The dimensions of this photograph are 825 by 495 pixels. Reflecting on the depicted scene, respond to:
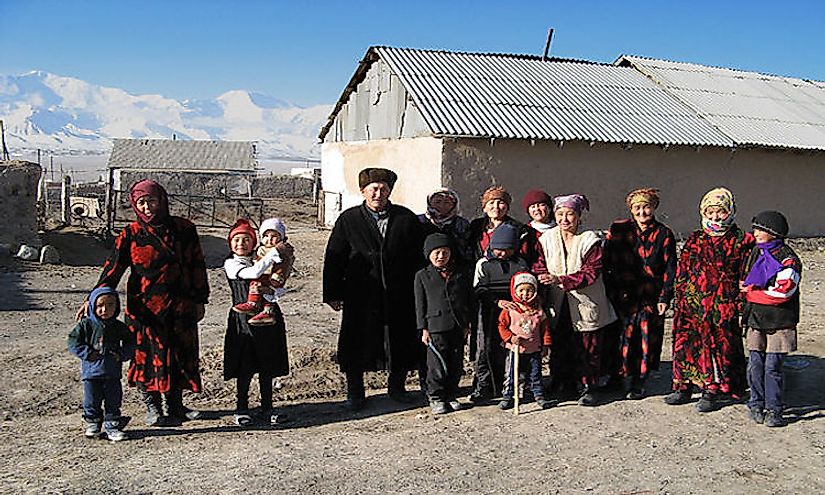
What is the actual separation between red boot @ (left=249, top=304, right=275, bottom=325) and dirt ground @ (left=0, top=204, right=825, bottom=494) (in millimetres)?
690

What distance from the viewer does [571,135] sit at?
46.9ft

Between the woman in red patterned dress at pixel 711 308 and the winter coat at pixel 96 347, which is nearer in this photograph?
the winter coat at pixel 96 347

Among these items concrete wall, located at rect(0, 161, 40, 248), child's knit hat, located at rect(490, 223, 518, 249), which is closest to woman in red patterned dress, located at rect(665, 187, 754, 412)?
child's knit hat, located at rect(490, 223, 518, 249)

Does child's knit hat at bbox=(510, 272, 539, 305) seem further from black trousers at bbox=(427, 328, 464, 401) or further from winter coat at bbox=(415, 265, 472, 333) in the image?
black trousers at bbox=(427, 328, 464, 401)

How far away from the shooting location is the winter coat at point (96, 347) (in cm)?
451

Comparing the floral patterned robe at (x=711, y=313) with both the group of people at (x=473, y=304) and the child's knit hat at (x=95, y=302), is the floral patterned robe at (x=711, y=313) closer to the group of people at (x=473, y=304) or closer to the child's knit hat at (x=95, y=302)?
the group of people at (x=473, y=304)

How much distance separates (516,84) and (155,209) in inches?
488

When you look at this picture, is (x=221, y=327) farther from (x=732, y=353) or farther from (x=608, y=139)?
(x=608, y=139)

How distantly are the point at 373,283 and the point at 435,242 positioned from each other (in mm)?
566

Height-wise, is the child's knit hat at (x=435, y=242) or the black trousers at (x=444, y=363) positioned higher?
the child's knit hat at (x=435, y=242)

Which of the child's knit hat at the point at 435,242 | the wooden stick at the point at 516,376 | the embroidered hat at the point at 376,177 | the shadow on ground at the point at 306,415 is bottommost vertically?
the shadow on ground at the point at 306,415

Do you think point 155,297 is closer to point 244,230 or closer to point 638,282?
point 244,230

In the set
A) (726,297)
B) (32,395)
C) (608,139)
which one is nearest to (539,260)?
(726,297)

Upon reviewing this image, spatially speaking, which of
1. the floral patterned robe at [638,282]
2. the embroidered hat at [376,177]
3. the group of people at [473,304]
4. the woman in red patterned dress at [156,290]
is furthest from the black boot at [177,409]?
the floral patterned robe at [638,282]
